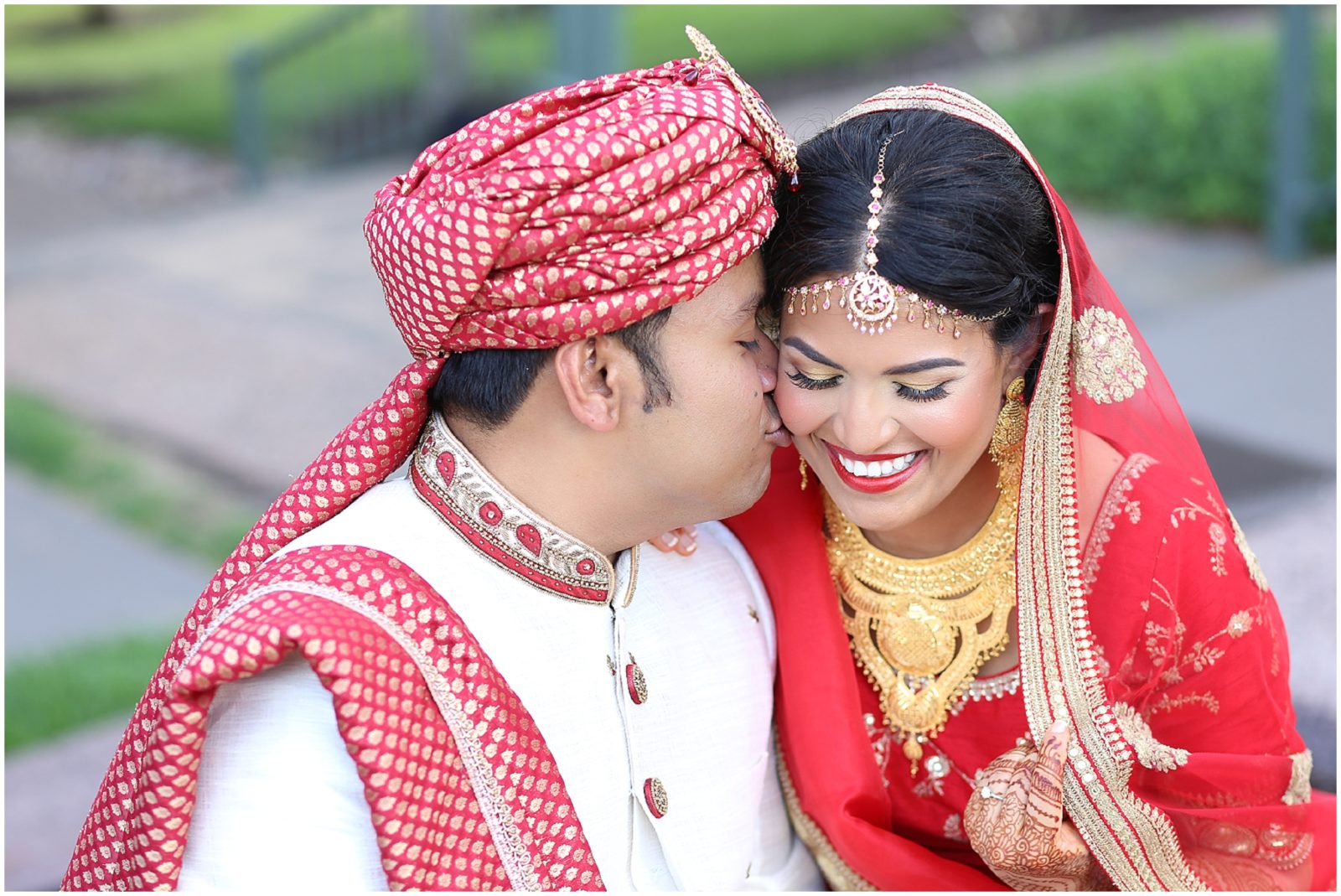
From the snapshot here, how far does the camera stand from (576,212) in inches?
83.4

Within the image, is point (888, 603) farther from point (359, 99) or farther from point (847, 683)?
point (359, 99)

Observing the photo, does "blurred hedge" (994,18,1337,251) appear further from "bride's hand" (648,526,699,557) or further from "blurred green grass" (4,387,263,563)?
"bride's hand" (648,526,699,557)

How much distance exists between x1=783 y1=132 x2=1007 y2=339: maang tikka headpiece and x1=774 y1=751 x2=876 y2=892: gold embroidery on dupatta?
2.81ft

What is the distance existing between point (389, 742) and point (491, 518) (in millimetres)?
428

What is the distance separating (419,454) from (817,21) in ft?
44.4

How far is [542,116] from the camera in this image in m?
2.18

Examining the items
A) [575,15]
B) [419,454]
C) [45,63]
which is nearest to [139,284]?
[575,15]

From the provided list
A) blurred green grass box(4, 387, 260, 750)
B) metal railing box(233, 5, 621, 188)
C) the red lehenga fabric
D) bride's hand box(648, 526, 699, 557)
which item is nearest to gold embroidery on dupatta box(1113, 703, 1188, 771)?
the red lehenga fabric

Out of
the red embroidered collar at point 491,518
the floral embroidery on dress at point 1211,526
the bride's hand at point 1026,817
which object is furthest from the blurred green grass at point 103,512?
the floral embroidery on dress at point 1211,526

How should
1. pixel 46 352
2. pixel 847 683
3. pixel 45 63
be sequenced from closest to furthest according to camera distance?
pixel 847 683 → pixel 46 352 → pixel 45 63

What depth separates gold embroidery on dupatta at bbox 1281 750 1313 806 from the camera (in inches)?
104

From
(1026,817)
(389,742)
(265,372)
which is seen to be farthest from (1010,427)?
(265,372)

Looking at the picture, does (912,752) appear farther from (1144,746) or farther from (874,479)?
(874,479)

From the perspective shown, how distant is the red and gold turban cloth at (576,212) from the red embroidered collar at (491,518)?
111mm
